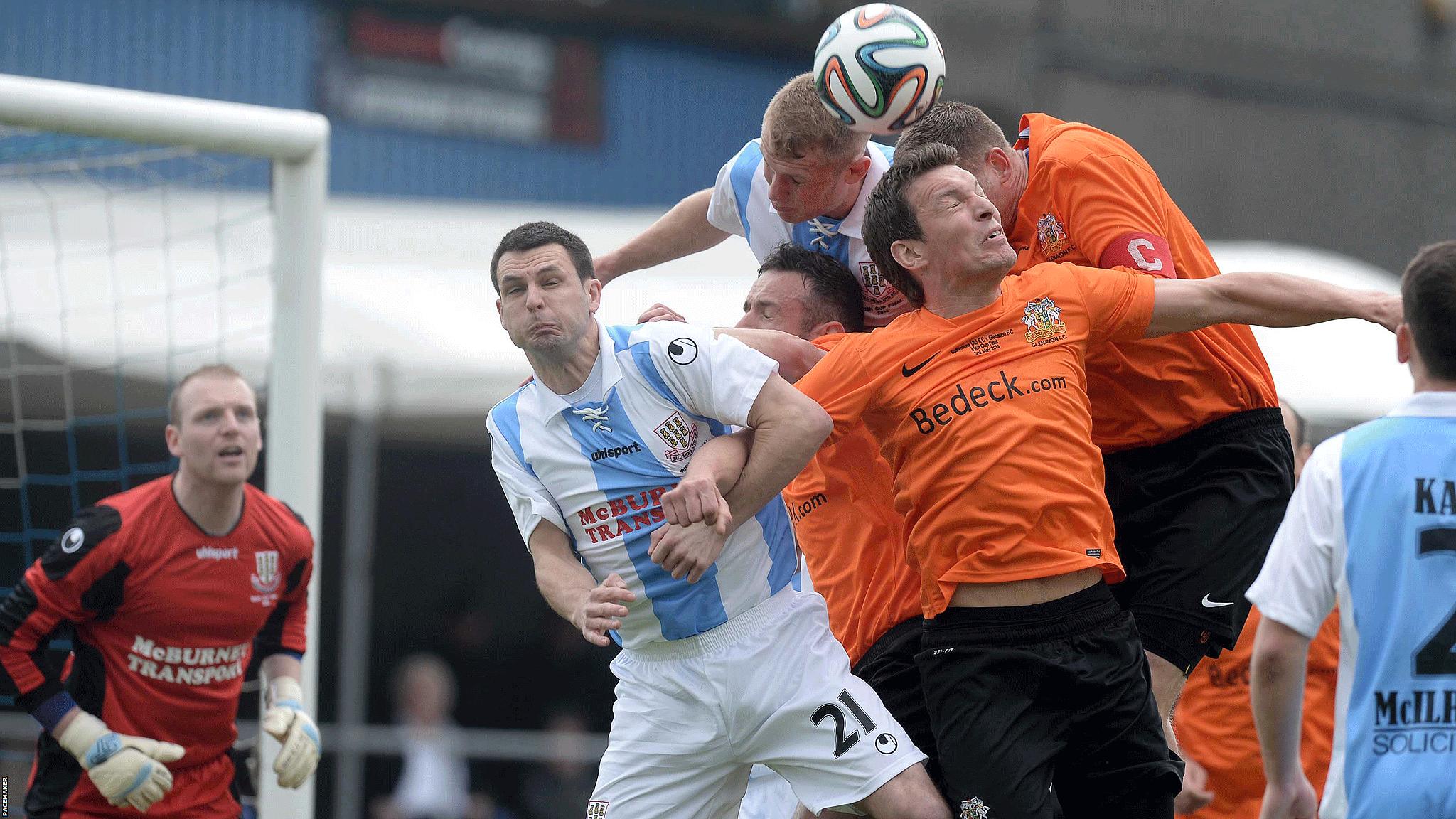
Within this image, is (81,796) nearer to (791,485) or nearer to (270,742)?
(270,742)

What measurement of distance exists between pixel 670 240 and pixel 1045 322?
2.09 meters

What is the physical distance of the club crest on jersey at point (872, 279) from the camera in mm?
5059

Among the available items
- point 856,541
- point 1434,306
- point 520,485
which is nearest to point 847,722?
point 856,541

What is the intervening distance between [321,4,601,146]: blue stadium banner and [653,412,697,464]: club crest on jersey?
535 inches

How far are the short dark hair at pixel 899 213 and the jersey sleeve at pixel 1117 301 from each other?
0.47 metres

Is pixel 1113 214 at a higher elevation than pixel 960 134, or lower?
lower

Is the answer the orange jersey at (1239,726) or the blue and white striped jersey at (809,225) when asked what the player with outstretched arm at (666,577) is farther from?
the orange jersey at (1239,726)

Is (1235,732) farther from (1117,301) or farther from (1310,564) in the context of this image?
(1310,564)

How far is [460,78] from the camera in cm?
1738

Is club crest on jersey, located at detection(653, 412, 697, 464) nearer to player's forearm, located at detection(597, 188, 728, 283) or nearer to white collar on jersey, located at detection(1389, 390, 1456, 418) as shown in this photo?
player's forearm, located at detection(597, 188, 728, 283)

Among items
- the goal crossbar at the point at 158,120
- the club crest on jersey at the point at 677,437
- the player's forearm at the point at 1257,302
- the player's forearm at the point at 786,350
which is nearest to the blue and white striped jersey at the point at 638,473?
the club crest on jersey at the point at 677,437

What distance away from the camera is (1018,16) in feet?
59.1

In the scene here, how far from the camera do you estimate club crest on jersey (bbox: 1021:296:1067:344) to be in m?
4.22

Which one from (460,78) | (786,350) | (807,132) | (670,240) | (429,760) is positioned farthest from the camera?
(460,78)
